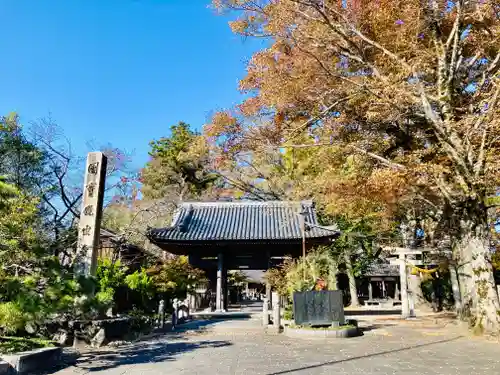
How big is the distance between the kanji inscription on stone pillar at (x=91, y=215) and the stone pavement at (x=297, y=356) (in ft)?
6.12

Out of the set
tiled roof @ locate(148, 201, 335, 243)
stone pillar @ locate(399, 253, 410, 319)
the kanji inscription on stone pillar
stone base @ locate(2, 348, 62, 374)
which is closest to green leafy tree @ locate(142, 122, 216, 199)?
tiled roof @ locate(148, 201, 335, 243)

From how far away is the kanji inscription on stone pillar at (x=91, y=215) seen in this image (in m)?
7.86

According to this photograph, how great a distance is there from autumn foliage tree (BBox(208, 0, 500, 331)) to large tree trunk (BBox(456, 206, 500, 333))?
3 centimetres

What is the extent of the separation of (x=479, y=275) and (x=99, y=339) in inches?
391

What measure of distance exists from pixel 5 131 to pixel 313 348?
61.1 feet

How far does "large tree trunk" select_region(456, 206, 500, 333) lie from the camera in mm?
10336

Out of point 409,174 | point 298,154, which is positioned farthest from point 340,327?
point 298,154

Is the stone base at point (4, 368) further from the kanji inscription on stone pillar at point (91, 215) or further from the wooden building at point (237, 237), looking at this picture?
the wooden building at point (237, 237)

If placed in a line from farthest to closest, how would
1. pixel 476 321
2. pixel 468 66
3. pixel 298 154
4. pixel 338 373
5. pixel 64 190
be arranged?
1. pixel 298 154
2. pixel 64 190
3. pixel 468 66
4. pixel 476 321
5. pixel 338 373

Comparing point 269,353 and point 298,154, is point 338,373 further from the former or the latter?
point 298,154

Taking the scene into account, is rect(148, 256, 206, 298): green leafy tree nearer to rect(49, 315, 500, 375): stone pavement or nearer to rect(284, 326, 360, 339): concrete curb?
rect(49, 315, 500, 375): stone pavement

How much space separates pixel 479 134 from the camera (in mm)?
10703

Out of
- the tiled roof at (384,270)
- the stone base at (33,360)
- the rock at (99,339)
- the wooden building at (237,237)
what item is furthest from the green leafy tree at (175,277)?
the tiled roof at (384,270)

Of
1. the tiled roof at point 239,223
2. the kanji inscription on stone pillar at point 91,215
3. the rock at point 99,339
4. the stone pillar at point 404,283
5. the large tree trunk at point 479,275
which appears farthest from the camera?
the tiled roof at point 239,223
